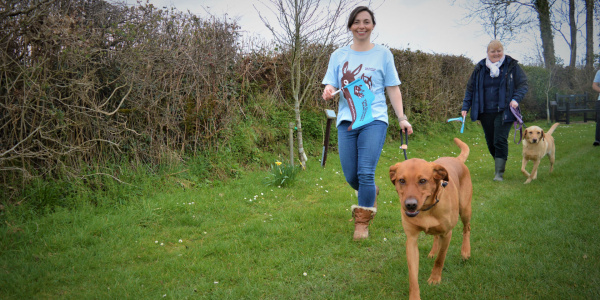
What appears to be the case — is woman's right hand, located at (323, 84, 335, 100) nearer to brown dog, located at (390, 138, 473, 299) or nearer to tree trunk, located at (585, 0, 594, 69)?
brown dog, located at (390, 138, 473, 299)

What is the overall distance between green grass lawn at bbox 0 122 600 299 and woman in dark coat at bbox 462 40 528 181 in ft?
3.70

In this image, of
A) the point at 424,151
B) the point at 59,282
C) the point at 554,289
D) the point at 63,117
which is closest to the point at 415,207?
the point at 554,289

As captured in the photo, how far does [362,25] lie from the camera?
3.67 metres

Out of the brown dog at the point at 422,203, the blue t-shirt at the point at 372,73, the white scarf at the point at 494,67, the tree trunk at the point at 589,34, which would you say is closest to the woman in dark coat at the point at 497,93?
the white scarf at the point at 494,67

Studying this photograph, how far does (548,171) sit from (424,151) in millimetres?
3425

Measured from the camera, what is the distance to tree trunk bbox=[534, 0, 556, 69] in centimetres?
2091

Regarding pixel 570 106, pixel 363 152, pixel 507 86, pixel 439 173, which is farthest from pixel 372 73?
pixel 570 106

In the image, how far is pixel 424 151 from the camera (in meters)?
10.4

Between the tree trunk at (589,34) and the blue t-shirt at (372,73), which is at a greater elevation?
the tree trunk at (589,34)

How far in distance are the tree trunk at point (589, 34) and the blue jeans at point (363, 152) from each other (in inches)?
874

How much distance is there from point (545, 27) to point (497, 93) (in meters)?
18.9

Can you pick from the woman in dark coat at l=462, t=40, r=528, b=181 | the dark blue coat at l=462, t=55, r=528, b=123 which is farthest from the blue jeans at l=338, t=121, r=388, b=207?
the dark blue coat at l=462, t=55, r=528, b=123

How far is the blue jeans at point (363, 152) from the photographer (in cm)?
370

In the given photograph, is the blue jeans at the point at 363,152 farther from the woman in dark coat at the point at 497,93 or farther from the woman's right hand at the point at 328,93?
the woman in dark coat at the point at 497,93
